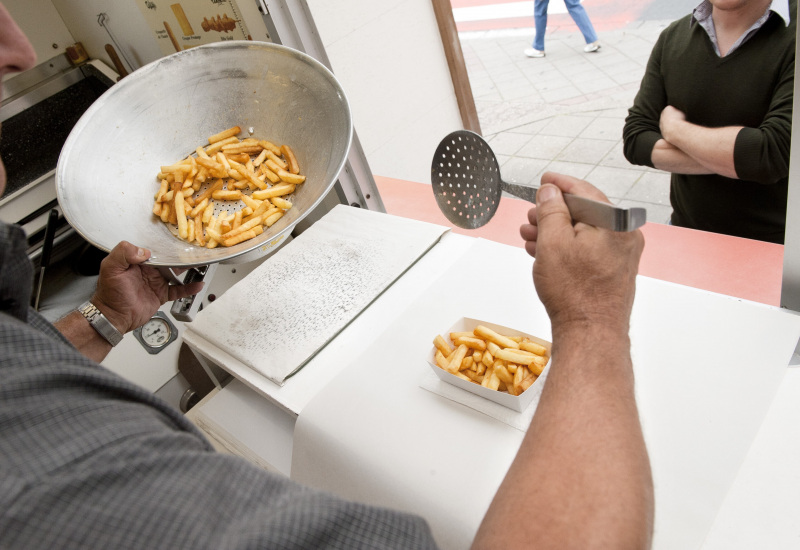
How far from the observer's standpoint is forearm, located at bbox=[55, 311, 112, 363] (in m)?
1.37

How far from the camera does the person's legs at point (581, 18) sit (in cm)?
457

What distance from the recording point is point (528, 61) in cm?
514

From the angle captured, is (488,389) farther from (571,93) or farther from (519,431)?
(571,93)

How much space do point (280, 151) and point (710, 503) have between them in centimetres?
116

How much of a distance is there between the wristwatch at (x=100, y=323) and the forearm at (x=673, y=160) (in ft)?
5.24

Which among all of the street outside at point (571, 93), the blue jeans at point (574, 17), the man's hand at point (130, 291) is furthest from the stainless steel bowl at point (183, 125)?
the blue jeans at point (574, 17)

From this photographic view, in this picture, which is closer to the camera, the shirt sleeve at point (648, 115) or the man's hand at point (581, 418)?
the man's hand at point (581, 418)

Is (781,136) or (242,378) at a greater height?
(781,136)

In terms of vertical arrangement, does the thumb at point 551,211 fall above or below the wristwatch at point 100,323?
above

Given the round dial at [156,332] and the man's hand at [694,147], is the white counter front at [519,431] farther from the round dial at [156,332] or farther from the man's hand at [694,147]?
the round dial at [156,332]

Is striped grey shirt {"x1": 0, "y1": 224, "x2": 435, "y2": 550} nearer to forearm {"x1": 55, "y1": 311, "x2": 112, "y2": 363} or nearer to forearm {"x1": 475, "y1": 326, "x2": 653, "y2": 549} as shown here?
forearm {"x1": 475, "y1": 326, "x2": 653, "y2": 549}

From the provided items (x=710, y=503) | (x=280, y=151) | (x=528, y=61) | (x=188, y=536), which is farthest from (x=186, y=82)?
(x=528, y=61)

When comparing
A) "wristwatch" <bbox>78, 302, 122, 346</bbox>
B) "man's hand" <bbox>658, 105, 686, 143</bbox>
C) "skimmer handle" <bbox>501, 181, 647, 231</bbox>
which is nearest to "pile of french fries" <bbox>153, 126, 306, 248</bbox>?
"wristwatch" <bbox>78, 302, 122, 346</bbox>

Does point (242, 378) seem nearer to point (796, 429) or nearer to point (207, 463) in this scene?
point (207, 463)
